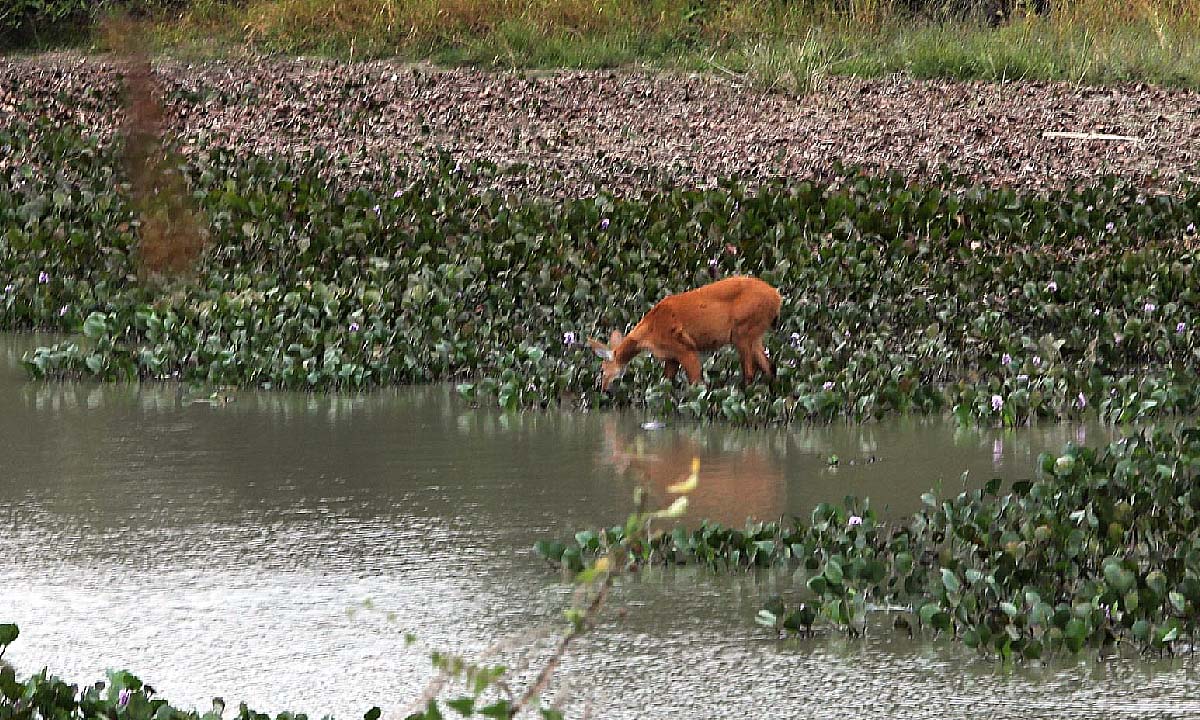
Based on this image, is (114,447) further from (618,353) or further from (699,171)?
(699,171)

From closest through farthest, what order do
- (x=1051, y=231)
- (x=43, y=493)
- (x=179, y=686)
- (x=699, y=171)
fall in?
(x=179, y=686) < (x=43, y=493) < (x=1051, y=231) < (x=699, y=171)

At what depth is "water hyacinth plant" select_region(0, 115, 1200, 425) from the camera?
875cm

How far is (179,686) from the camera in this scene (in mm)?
4930

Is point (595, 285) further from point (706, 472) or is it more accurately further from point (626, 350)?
point (706, 472)

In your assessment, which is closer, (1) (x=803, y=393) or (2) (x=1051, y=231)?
(1) (x=803, y=393)

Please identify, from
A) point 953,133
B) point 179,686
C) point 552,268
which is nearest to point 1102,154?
point 953,133

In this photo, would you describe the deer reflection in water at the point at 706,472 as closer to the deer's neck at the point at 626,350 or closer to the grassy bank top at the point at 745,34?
the deer's neck at the point at 626,350

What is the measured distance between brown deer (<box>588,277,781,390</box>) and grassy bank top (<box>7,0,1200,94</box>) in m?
9.65

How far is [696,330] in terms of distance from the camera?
338 inches

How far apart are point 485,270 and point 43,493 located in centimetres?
437

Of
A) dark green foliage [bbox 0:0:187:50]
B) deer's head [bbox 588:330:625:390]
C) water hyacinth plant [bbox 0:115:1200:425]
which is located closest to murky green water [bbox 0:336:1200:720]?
deer's head [bbox 588:330:625:390]

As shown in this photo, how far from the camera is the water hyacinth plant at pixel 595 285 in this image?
8.75m

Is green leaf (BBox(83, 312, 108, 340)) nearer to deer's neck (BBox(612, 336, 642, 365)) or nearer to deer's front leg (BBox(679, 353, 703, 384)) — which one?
deer's neck (BBox(612, 336, 642, 365))

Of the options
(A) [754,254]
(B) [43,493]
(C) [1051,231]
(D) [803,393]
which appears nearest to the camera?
(B) [43,493]
